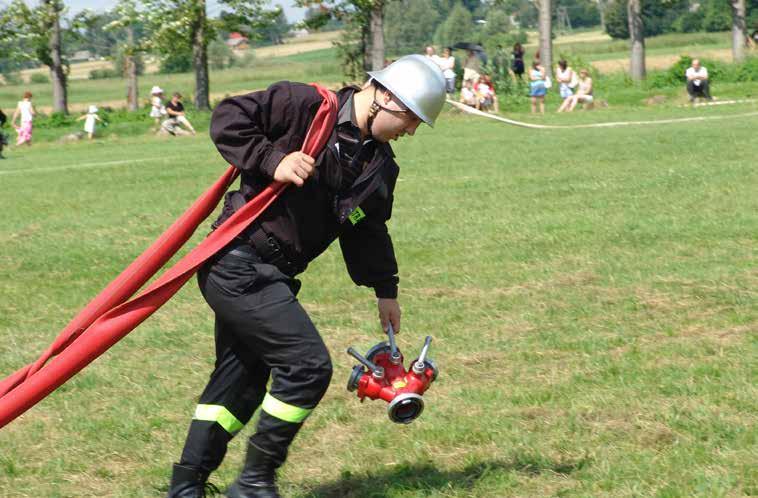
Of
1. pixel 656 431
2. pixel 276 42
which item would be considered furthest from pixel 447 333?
pixel 276 42

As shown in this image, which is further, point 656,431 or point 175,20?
point 175,20

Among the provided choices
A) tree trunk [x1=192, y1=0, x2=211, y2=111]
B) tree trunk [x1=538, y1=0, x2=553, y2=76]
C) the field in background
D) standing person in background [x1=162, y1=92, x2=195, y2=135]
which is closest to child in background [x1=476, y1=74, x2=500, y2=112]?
standing person in background [x1=162, y1=92, x2=195, y2=135]

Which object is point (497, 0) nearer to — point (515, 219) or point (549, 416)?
point (515, 219)

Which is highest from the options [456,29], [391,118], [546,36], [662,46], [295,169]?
[391,118]

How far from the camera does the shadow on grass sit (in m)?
5.54

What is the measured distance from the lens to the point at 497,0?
5444 centimetres

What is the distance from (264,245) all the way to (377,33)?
44724mm

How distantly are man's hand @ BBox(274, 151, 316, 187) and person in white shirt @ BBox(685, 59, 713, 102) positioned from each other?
111ft

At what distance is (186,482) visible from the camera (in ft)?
17.0

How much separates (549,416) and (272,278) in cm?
222

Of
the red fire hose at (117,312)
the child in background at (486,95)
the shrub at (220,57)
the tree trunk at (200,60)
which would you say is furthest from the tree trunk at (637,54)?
the shrub at (220,57)

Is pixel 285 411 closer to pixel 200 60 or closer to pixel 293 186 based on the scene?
pixel 293 186

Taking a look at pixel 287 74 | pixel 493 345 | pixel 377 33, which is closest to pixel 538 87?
pixel 377 33

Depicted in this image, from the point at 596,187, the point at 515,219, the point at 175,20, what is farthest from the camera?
the point at 175,20
